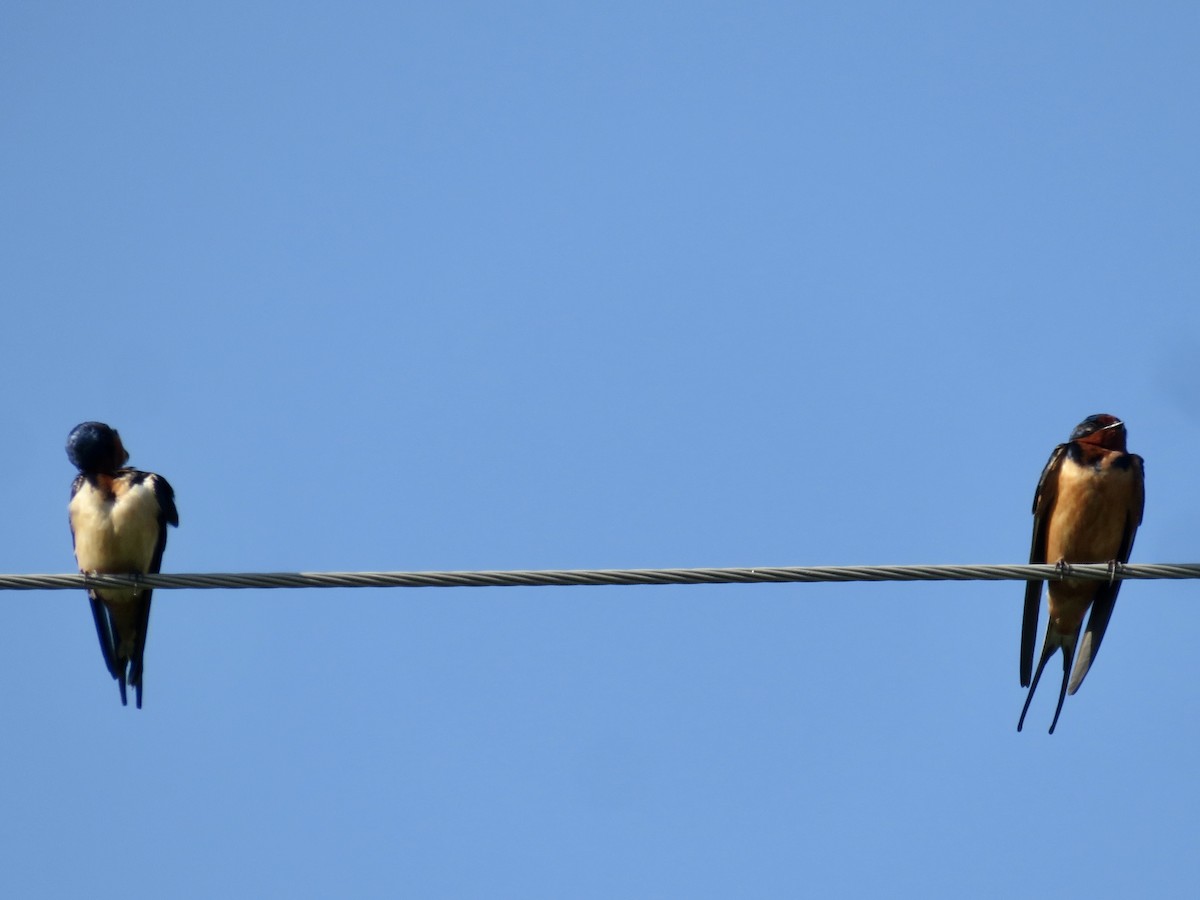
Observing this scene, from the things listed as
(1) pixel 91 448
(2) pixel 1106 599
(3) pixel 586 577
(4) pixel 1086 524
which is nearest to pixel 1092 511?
(4) pixel 1086 524

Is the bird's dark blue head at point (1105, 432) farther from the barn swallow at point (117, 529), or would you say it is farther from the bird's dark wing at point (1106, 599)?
the barn swallow at point (117, 529)

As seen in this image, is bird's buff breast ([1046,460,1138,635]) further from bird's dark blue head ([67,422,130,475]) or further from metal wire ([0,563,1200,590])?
bird's dark blue head ([67,422,130,475])

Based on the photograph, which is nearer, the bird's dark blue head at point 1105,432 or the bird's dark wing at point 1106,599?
the bird's dark wing at point 1106,599

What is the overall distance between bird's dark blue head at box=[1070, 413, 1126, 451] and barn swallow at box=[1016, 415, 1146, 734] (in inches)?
5.8

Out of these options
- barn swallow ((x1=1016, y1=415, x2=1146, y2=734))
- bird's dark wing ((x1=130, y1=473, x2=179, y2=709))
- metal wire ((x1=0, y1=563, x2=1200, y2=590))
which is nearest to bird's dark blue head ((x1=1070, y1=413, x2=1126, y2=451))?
Result: barn swallow ((x1=1016, y1=415, x2=1146, y2=734))

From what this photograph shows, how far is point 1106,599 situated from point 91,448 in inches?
183

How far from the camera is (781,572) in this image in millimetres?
5500

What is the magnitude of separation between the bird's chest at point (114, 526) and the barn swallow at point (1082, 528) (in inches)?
157

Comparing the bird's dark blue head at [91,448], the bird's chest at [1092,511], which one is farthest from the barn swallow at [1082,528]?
the bird's dark blue head at [91,448]

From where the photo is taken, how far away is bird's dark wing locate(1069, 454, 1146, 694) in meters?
7.67

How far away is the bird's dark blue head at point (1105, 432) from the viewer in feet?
27.4

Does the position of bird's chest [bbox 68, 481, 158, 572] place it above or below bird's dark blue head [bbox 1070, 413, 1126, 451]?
below

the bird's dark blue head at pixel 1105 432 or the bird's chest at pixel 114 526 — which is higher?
the bird's dark blue head at pixel 1105 432

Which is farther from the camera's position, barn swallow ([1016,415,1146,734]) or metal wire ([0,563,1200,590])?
barn swallow ([1016,415,1146,734])
